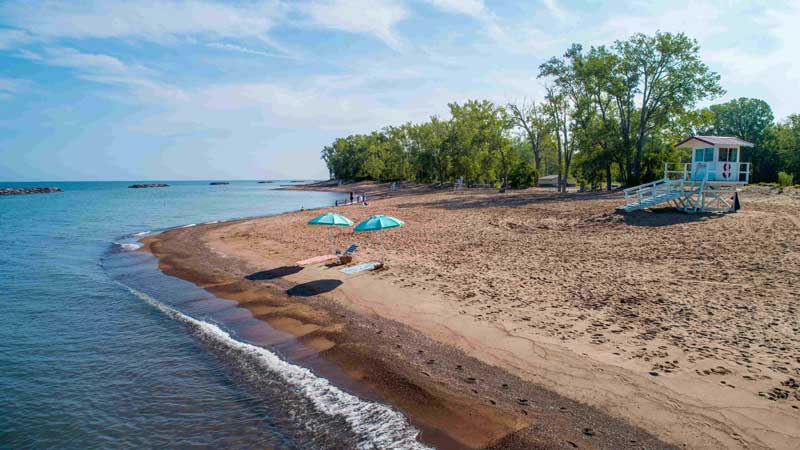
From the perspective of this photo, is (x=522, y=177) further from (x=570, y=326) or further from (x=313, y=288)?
(x=570, y=326)

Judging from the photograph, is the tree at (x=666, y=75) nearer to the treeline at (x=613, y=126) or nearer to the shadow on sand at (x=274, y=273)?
the treeline at (x=613, y=126)

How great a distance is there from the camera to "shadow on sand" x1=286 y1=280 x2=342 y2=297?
46.2 ft

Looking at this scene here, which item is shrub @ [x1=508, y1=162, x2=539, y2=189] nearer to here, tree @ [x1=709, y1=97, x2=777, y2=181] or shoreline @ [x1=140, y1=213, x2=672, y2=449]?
tree @ [x1=709, y1=97, x2=777, y2=181]

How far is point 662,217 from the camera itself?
21.0 meters

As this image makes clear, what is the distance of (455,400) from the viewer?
7.47 m

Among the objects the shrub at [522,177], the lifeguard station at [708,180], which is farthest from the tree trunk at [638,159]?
the shrub at [522,177]

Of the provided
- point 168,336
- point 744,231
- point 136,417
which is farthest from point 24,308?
point 744,231

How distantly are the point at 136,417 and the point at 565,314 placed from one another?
Result: 936cm

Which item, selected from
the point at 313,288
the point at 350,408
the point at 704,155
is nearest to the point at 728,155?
the point at 704,155

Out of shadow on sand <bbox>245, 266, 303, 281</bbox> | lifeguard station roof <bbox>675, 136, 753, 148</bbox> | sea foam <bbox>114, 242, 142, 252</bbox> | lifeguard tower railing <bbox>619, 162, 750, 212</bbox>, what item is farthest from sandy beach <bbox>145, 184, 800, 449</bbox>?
sea foam <bbox>114, 242, 142, 252</bbox>

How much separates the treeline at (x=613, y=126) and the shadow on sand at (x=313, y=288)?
31.6 m

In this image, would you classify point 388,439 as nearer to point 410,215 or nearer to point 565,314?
A: point 565,314

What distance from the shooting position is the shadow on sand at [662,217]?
19828mm

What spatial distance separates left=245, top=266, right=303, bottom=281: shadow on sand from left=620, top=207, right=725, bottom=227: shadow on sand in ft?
51.4
